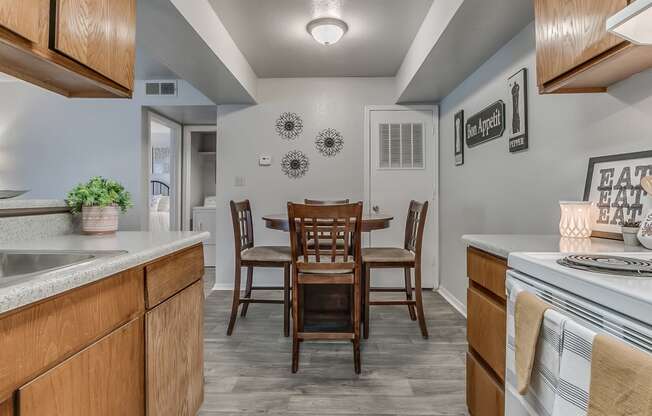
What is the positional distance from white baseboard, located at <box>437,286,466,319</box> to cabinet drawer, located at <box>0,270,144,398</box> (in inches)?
113

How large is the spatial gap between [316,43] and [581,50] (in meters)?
2.35

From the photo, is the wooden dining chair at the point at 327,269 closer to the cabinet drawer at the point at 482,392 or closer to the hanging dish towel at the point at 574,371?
the cabinet drawer at the point at 482,392

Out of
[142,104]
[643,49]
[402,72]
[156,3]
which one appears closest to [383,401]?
[643,49]

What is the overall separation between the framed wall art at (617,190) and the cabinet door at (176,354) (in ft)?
5.77

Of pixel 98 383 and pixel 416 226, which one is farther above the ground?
pixel 416 226

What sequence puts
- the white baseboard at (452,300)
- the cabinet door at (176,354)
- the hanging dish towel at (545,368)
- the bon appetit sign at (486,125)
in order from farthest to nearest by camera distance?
the white baseboard at (452,300), the bon appetit sign at (486,125), the cabinet door at (176,354), the hanging dish towel at (545,368)

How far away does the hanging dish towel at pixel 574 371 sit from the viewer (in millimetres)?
740

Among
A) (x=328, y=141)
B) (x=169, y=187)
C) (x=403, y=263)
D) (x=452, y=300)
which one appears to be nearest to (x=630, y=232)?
(x=403, y=263)

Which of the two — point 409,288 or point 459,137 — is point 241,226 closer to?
point 409,288

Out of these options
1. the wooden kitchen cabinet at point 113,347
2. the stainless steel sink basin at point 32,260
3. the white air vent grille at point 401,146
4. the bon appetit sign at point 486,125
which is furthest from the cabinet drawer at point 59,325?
the white air vent grille at point 401,146

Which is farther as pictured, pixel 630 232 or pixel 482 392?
pixel 482 392

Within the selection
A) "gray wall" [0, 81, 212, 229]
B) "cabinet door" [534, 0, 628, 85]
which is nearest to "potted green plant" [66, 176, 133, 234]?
"cabinet door" [534, 0, 628, 85]

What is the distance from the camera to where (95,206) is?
1624 mm

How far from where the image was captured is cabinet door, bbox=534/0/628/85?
112cm
